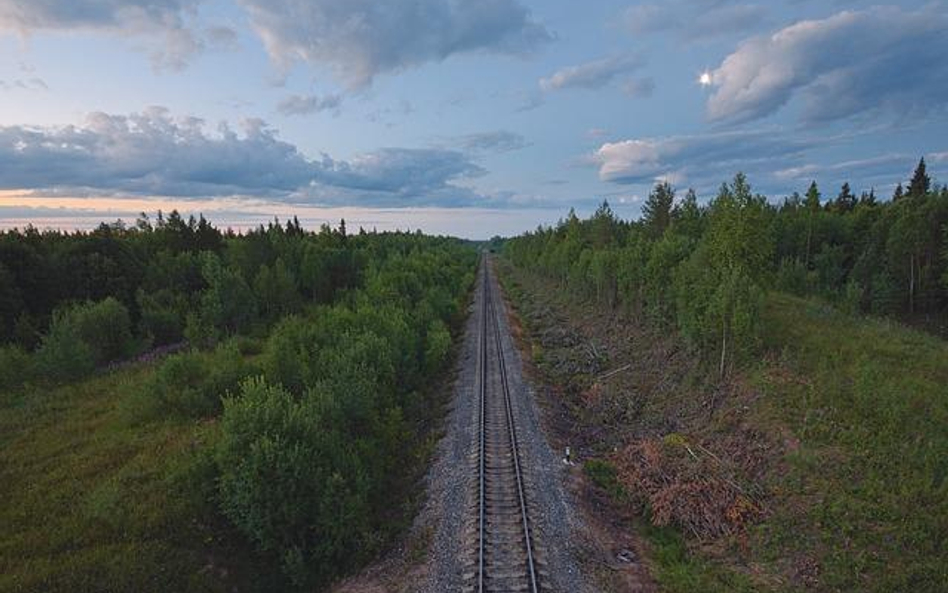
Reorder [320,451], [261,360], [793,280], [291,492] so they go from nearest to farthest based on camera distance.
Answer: [291,492] < [320,451] < [261,360] < [793,280]

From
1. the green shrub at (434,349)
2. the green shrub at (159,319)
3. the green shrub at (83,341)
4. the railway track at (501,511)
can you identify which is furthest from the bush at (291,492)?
the green shrub at (159,319)

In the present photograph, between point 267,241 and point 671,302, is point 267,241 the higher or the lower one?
the higher one

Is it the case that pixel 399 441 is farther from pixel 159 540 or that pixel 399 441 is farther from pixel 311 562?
pixel 159 540

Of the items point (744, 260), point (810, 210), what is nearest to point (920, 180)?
point (810, 210)

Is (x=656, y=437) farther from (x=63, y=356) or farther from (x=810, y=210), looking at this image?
(x=810, y=210)

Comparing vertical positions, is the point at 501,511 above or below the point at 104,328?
below

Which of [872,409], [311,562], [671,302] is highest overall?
[671,302]

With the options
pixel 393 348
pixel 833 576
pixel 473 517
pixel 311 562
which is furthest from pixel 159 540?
pixel 833 576

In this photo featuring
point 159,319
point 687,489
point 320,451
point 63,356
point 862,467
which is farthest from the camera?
point 159,319
